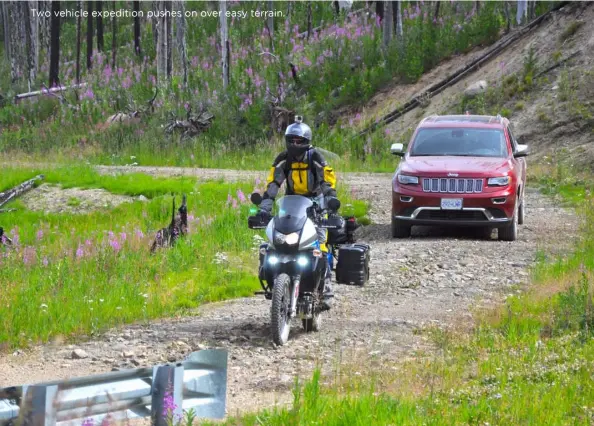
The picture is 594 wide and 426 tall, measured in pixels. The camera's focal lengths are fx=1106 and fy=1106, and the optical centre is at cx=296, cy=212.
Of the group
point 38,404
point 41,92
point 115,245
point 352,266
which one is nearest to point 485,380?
point 352,266

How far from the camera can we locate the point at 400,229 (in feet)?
56.7

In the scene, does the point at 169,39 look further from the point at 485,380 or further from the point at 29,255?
the point at 485,380

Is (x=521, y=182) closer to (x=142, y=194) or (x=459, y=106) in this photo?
(x=142, y=194)

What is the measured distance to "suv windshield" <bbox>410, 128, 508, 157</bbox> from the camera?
17.8m

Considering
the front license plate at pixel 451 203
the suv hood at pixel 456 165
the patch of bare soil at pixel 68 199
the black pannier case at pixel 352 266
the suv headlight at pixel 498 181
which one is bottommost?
the patch of bare soil at pixel 68 199

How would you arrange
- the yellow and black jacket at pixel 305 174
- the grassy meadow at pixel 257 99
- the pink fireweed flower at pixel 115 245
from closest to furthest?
1. the yellow and black jacket at pixel 305 174
2. the pink fireweed flower at pixel 115 245
3. the grassy meadow at pixel 257 99

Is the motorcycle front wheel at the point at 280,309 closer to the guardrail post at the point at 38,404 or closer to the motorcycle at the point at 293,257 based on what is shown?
the motorcycle at the point at 293,257

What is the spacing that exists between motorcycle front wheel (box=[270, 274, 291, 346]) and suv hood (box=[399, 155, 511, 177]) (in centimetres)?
732

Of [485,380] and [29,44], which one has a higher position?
[29,44]

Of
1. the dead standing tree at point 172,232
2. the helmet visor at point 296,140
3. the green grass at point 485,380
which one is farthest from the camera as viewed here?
the dead standing tree at point 172,232

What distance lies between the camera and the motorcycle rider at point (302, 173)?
34.1 feet

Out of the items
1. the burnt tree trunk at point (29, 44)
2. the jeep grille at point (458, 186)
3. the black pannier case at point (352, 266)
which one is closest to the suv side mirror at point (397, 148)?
the jeep grille at point (458, 186)

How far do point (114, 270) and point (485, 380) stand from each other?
6.55 meters

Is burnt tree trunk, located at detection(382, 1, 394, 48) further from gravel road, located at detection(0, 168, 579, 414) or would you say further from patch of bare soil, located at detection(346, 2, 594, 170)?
gravel road, located at detection(0, 168, 579, 414)
